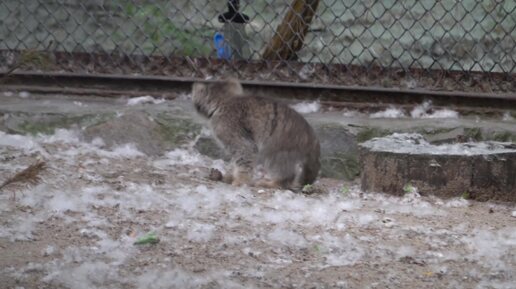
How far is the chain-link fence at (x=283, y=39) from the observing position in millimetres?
6812

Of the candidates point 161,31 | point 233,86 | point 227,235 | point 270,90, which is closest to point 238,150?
point 233,86

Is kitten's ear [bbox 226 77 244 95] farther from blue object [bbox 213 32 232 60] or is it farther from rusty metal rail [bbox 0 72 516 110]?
blue object [bbox 213 32 232 60]

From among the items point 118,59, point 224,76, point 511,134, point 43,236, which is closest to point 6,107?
point 118,59

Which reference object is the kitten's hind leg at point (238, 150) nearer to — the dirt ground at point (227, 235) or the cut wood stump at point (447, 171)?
the dirt ground at point (227, 235)

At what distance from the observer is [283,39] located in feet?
23.1

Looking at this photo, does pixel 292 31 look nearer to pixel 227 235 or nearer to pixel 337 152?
pixel 337 152

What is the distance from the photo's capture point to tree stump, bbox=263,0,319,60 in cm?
704

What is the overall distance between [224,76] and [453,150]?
6.63 feet

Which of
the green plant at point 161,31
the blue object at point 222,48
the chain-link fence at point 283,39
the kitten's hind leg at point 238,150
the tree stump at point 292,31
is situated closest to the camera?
the kitten's hind leg at point 238,150

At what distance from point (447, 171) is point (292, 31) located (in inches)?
79.9

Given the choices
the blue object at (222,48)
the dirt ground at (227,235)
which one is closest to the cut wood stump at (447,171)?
the dirt ground at (227,235)

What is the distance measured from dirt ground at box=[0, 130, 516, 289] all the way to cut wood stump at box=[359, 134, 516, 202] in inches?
3.3

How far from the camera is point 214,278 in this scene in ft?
13.1

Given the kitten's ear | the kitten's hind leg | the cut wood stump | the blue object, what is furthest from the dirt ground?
the blue object
